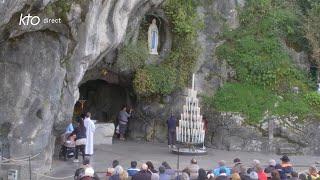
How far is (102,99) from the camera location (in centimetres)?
3023

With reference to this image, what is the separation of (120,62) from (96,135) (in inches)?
118

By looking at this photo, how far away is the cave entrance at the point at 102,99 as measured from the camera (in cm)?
2944

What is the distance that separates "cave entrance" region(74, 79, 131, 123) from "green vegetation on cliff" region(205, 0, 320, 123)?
544 cm

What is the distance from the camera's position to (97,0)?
18.1m

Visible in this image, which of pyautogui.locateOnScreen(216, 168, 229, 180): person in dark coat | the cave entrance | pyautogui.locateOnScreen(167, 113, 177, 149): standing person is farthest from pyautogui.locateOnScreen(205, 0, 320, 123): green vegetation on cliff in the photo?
pyautogui.locateOnScreen(216, 168, 229, 180): person in dark coat

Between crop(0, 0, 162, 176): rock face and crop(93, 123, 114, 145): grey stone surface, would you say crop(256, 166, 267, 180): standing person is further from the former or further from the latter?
crop(93, 123, 114, 145): grey stone surface

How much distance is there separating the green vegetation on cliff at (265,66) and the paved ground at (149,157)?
189 centimetres

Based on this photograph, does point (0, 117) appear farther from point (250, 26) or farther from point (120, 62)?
point (250, 26)

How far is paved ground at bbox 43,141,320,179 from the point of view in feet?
66.4

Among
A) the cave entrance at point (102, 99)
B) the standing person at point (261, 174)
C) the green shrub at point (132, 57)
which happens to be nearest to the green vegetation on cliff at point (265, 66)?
the green shrub at point (132, 57)

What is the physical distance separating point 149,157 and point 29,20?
845cm

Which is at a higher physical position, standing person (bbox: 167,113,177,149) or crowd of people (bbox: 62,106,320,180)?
standing person (bbox: 167,113,177,149)

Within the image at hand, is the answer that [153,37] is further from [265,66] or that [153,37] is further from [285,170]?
[285,170]

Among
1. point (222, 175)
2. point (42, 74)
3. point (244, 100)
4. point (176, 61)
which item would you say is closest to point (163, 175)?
point (222, 175)
